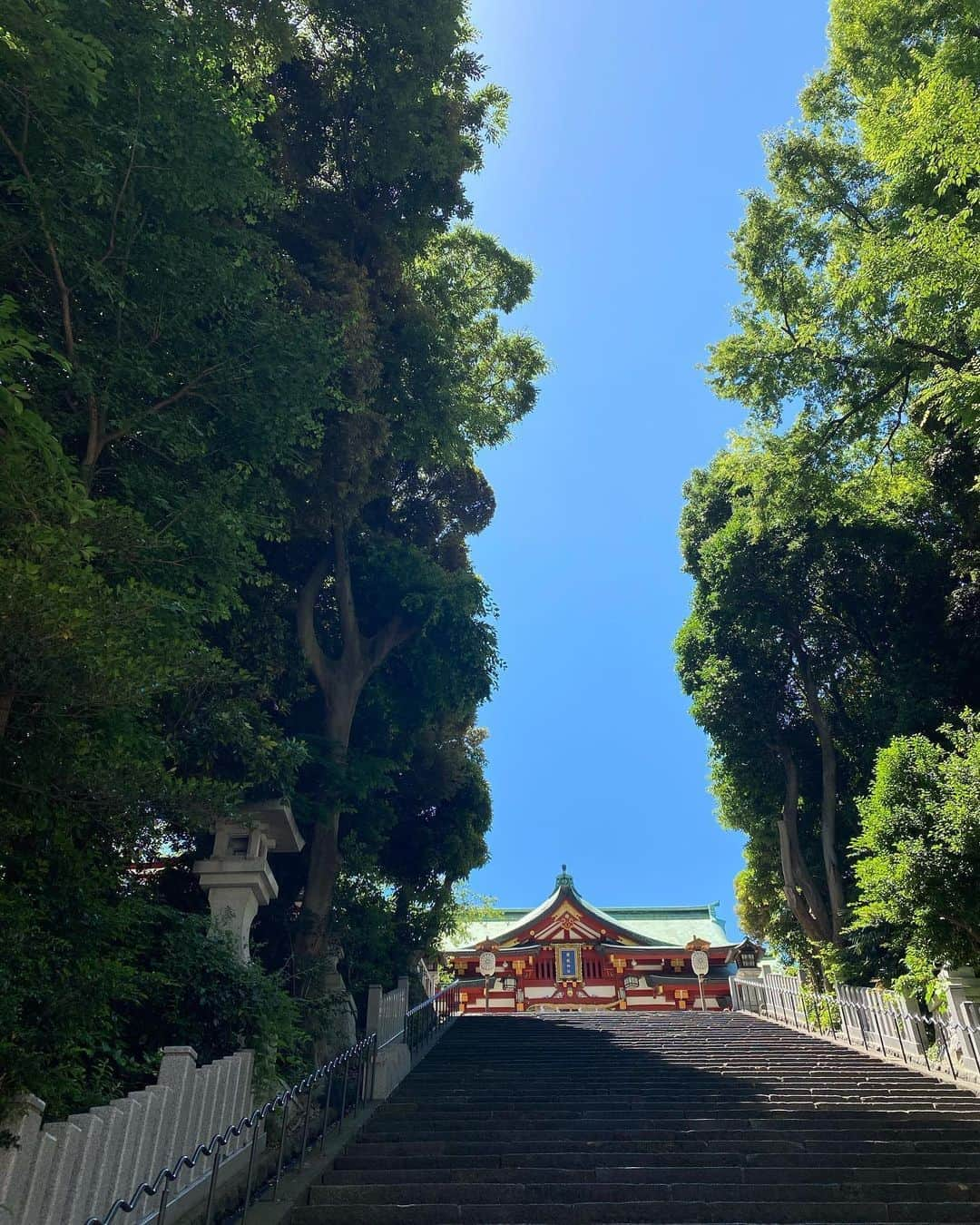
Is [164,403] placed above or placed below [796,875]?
above

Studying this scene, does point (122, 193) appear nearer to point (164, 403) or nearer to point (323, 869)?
point (164, 403)

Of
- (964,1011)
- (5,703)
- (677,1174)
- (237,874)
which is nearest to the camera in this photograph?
(5,703)

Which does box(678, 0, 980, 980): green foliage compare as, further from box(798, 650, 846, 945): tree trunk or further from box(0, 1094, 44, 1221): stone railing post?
box(0, 1094, 44, 1221): stone railing post

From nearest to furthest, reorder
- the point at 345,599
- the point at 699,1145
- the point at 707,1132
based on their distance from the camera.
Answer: the point at 699,1145 → the point at 707,1132 → the point at 345,599

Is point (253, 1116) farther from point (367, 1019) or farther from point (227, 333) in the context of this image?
point (227, 333)

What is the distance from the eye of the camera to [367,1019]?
29.7 feet

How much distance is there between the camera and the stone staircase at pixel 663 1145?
5164mm

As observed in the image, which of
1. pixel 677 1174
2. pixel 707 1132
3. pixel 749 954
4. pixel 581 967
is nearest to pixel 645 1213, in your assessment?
pixel 677 1174

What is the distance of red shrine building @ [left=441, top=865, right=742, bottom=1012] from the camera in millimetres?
25516

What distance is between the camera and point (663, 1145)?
6391 mm

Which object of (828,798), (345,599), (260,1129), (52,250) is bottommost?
(260,1129)

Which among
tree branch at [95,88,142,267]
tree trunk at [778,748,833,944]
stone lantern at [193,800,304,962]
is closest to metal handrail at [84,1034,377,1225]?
stone lantern at [193,800,304,962]

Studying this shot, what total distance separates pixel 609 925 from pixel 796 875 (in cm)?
1193

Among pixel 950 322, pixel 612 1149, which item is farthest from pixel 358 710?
pixel 950 322
